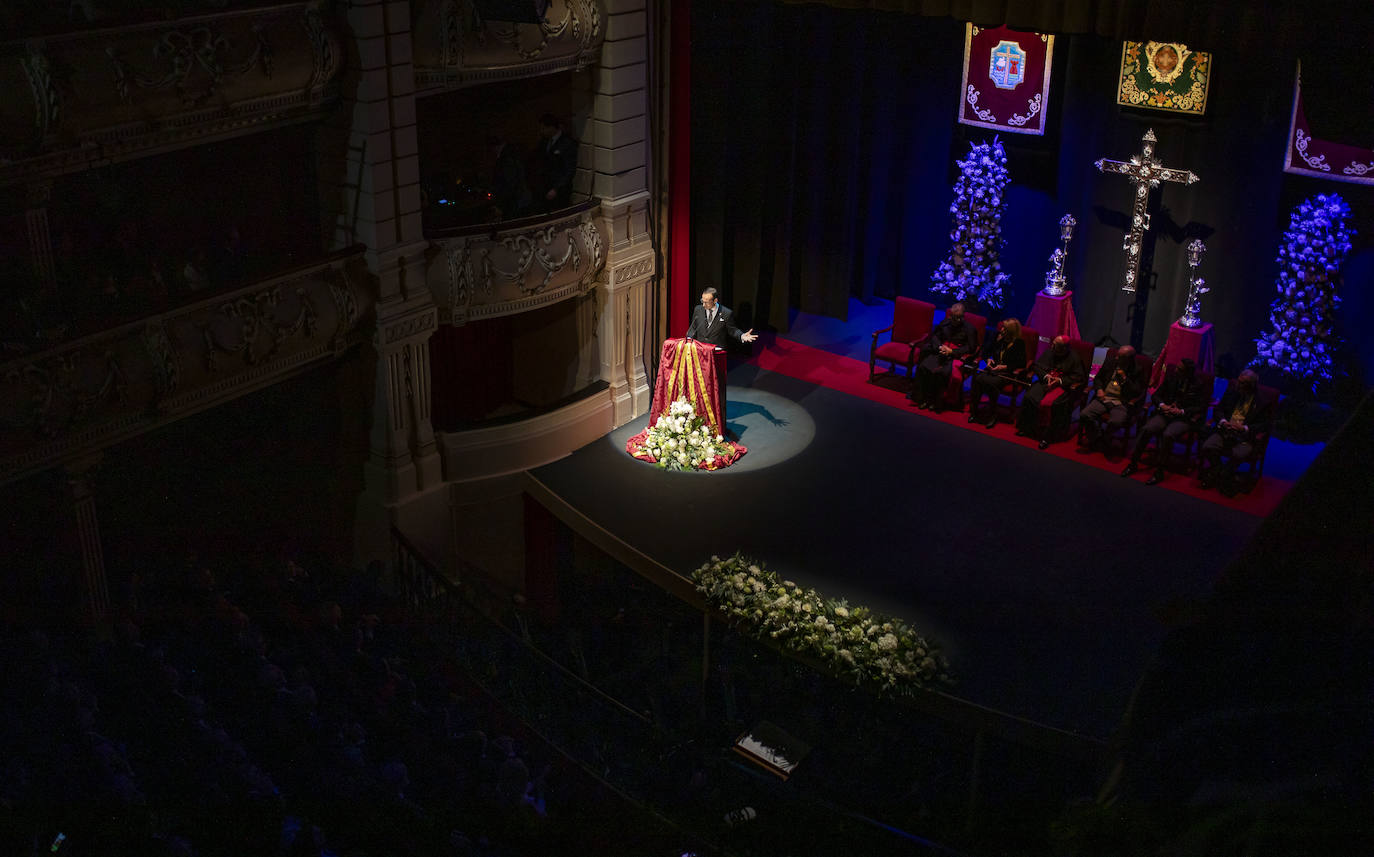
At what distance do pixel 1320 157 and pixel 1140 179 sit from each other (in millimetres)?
1619

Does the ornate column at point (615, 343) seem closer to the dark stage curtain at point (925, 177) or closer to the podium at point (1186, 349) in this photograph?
the dark stage curtain at point (925, 177)

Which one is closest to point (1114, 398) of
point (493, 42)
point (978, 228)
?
point (978, 228)

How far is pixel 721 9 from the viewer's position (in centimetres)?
1348

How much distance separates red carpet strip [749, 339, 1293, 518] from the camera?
11.1m

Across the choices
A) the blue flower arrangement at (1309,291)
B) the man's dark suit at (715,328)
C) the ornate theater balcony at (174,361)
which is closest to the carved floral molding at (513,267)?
the ornate theater balcony at (174,361)

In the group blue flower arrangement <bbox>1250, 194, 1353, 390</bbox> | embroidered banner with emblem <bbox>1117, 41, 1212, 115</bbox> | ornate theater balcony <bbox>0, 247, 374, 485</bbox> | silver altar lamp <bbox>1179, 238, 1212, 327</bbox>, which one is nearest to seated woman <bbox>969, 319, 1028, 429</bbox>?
silver altar lamp <bbox>1179, 238, 1212, 327</bbox>

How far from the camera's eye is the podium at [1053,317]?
13.6m

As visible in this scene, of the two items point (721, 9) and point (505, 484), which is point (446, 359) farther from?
point (721, 9)

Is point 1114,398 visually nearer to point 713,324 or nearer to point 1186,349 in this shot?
point 1186,349

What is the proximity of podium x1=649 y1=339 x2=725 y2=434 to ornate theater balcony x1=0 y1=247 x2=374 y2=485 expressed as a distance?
2.75 meters

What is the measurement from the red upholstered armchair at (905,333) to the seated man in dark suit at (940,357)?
0.84ft

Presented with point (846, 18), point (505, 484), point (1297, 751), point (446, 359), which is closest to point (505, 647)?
point (505, 484)

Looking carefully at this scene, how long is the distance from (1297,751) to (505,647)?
22.6 feet

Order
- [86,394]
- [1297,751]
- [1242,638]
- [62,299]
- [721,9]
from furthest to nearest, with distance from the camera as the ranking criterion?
[721,9], [62,299], [86,394], [1242,638], [1297,751]
